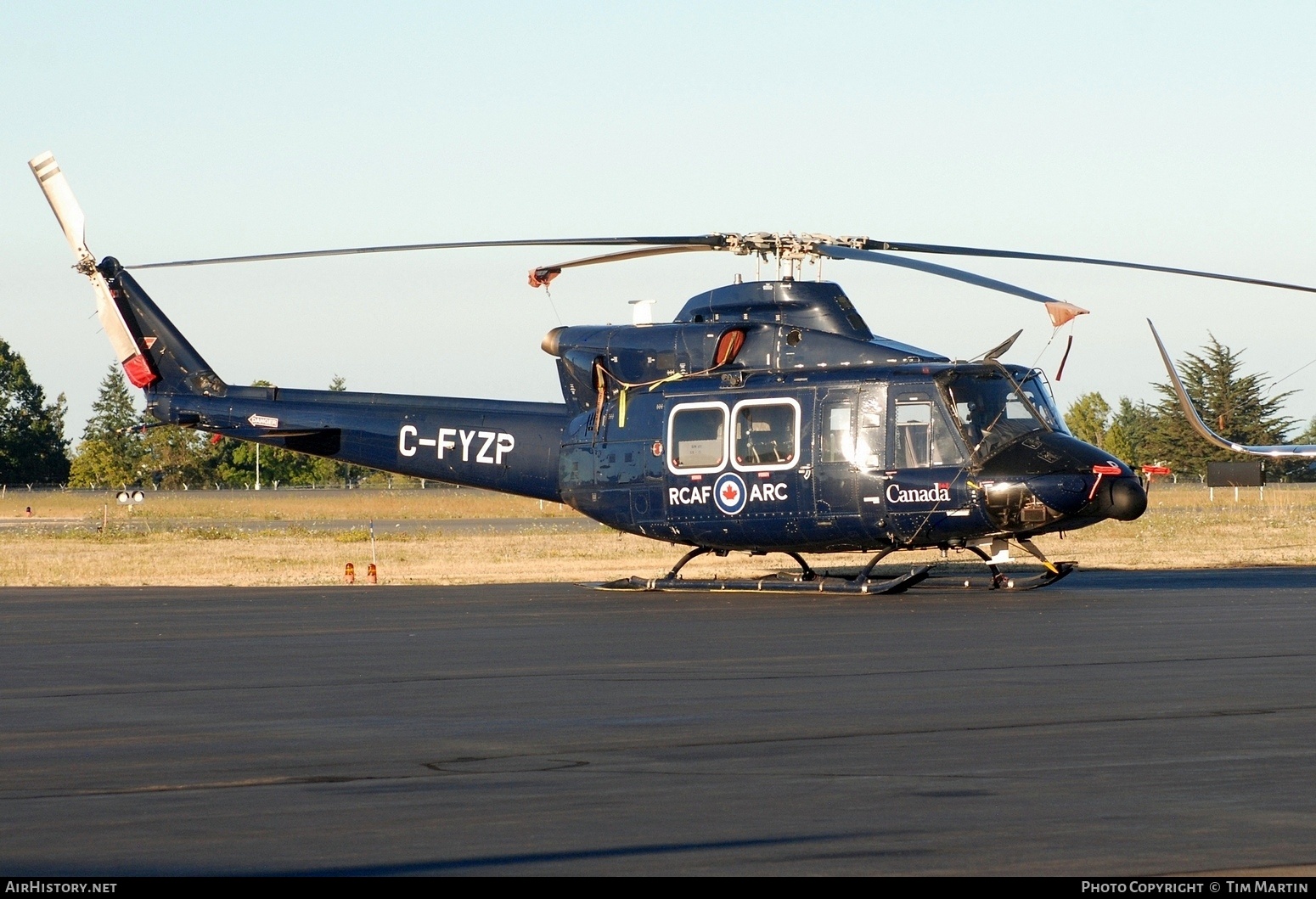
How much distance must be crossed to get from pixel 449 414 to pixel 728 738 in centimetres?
1608

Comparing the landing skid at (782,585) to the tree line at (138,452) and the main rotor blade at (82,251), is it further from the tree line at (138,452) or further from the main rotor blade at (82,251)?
the tree line at (138,452)

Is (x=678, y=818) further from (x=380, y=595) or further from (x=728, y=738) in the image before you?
(x=380, y=595)

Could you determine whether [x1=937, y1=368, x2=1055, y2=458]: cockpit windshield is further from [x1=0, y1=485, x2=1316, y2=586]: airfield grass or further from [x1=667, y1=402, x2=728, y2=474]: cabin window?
[x1=0, y1=485, x2=1316, y2=586]: airfield grass

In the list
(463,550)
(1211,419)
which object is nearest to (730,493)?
(463,550)

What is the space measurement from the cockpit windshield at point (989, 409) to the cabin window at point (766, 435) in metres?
2.00

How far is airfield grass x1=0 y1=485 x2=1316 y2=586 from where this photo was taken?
28844 mm

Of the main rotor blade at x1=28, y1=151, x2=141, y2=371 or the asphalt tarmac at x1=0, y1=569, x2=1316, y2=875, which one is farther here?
the main rotor blade at x1=28, y1=151, x2=141, y2=371

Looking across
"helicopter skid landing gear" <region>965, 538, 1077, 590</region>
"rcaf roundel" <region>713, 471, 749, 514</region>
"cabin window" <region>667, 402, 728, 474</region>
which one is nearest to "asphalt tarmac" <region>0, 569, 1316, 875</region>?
"helicopter skid landing gear" <region>965, 538, 1077, 590</region>

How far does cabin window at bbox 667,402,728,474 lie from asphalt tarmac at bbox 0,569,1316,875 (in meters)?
4.68

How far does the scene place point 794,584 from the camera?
21.6 m

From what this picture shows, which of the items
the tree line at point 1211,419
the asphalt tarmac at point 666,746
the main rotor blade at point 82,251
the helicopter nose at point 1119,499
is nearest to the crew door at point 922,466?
the helicopter nose at point 1119,499

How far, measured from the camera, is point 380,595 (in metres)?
22.2

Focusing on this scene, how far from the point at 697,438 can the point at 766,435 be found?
0.98 metres

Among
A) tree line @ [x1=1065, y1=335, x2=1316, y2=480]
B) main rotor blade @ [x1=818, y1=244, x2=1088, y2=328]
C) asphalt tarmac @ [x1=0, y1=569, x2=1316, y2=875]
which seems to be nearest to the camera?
asphalt tarmac @ [x1=0, y1=569, x2=1316, y2=875]
